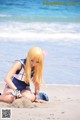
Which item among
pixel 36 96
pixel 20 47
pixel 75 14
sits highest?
pixel 36 96

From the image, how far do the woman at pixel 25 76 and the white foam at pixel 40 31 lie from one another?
527 cm

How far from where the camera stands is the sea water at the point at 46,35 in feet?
18.1

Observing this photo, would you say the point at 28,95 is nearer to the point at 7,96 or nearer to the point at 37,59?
the point at 7,96

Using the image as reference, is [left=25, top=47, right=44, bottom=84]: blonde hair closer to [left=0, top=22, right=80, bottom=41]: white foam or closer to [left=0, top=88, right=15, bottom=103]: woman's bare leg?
[left=0, top=88, right=15, bottom=103]: woman's bare leg

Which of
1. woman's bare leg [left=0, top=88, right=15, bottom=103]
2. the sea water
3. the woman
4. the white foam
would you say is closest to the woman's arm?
the woman

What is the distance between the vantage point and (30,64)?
3.72 m

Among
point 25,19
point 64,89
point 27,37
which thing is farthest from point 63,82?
point 25,19

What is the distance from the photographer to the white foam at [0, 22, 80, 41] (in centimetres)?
960

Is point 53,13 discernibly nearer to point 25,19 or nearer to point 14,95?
point 25,19

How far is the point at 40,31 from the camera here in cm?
1098

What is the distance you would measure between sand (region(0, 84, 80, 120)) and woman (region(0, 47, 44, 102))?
0.09m

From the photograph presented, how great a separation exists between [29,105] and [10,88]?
26 centimetres

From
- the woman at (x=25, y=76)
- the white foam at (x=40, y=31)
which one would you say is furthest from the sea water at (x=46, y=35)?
the woman at (x=25, y=76)

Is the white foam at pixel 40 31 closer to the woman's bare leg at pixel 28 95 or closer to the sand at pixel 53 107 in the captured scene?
the sand at pixel 53 107
